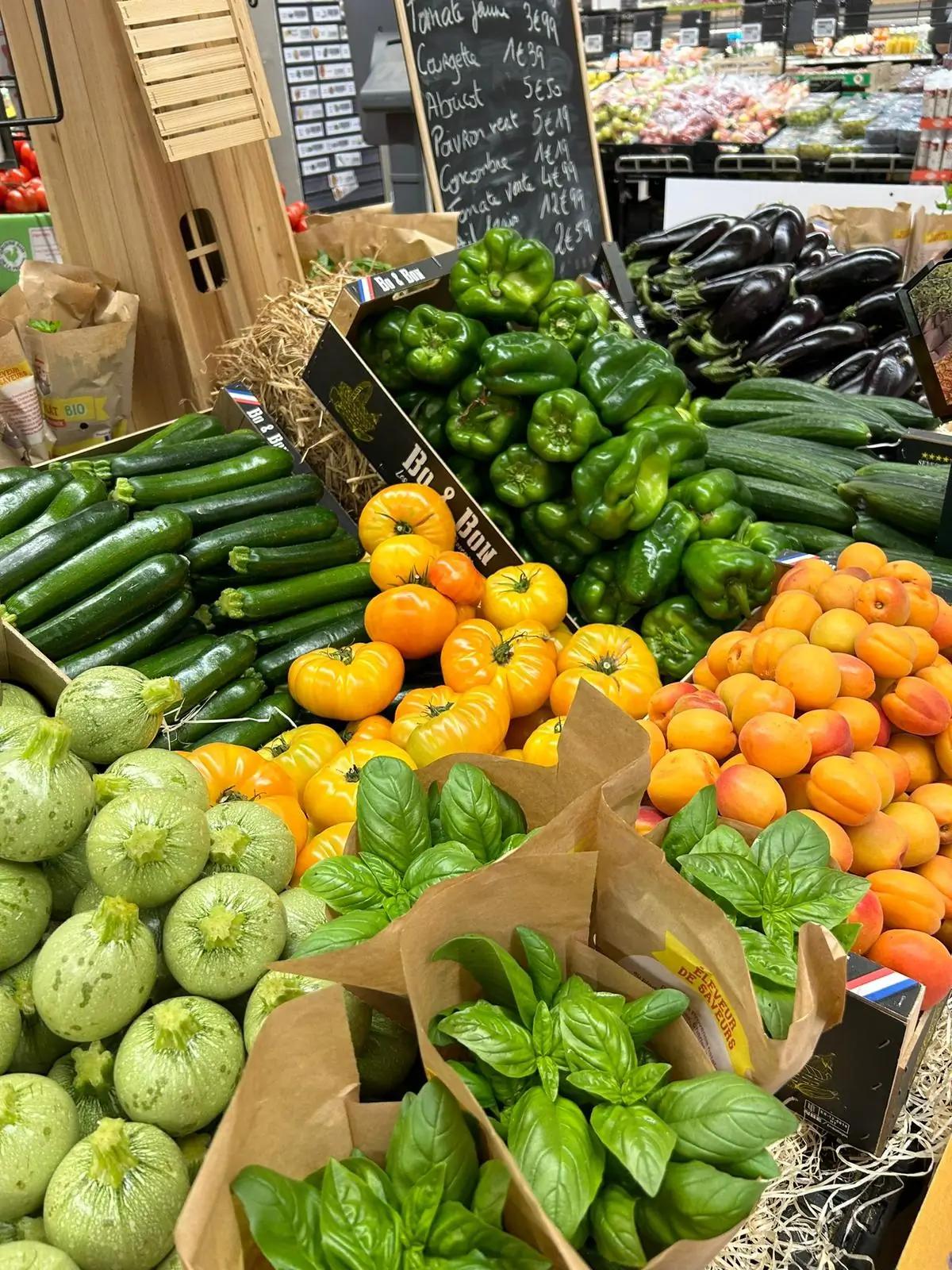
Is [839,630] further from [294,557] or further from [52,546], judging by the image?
[52,546]

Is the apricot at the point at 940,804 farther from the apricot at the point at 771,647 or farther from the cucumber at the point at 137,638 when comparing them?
the cucumber at the point at 137,638

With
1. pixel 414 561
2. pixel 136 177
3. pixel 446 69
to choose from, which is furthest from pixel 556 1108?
pixel 446 69

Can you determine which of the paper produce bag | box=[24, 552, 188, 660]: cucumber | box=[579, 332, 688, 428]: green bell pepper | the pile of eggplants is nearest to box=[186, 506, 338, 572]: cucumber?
box=[24, 552, 188, 660]: cucumber

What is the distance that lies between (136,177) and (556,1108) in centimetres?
269

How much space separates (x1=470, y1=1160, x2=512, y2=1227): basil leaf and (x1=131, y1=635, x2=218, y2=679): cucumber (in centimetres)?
143

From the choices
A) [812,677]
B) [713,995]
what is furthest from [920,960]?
[713,995]

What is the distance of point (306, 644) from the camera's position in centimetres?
221

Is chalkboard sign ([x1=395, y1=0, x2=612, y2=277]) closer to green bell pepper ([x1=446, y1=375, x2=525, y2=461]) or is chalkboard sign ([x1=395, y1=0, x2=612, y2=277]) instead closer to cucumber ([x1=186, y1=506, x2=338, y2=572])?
green bell pepper ([x1=446, y1=375, x2=525, y2=461])

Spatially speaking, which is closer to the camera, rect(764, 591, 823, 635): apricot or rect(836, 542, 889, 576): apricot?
rect(764, 591, 823, 635): apricot

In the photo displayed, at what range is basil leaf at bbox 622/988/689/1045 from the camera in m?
0.91

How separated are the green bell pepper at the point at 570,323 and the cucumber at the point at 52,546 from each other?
117 cm

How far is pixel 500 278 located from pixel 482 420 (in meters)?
0.41

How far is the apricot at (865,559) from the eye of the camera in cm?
185

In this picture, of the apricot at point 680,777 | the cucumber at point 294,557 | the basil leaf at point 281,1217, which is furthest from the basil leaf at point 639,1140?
the cucumber at point 294,557
